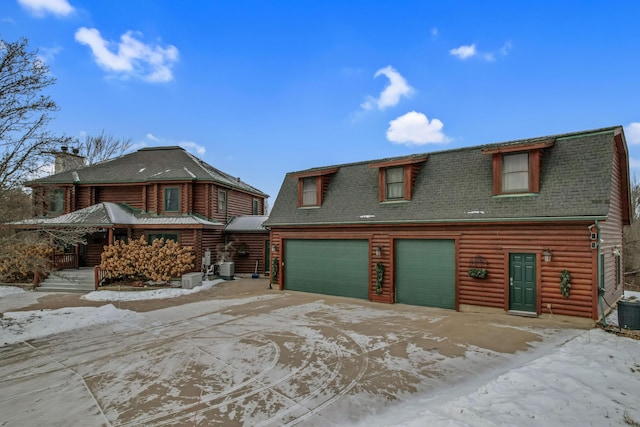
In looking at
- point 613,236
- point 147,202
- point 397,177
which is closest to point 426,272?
point 397,177

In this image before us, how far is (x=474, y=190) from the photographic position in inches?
433

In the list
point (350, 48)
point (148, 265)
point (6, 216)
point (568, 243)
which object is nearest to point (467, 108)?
point (350, 48)

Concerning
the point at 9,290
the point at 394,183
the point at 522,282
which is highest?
the point at 394,183

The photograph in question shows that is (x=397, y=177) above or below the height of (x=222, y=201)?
above

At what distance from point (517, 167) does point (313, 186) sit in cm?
810

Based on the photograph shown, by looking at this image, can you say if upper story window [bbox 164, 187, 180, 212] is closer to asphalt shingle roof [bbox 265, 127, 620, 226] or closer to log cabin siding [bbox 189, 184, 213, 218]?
log cabin siding [bbox 189, 184, 213, 218]

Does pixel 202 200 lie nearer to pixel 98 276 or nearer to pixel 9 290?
pixel 98 276

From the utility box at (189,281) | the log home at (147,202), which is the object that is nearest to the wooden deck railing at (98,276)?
the log home at (147,202)

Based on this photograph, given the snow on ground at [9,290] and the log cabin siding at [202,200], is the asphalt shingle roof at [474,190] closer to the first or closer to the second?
the log cabin siding at [202,200]

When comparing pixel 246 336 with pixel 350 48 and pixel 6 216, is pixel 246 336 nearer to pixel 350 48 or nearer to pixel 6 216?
pixel 6 216

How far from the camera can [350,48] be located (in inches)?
696

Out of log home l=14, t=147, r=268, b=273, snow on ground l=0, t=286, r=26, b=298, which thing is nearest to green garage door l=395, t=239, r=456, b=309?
log home l=14, t=147, r=268, b=273

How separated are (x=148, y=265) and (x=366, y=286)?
1100cm

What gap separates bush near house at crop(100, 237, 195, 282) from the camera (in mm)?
16391
